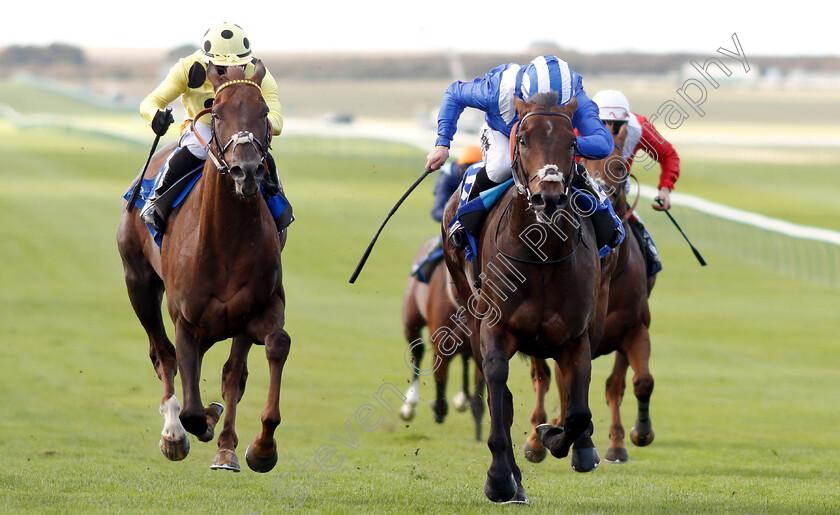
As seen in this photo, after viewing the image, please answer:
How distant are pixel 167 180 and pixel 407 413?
18.0 ft

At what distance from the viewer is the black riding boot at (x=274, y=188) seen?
776cm

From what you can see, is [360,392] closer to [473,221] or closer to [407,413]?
[407,413]

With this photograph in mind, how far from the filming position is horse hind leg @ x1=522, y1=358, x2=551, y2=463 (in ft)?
29.3

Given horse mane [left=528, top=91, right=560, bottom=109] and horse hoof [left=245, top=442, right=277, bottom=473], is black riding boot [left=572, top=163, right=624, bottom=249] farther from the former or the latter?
horse hoof [left=245, top=442, right=277, bottom=473]

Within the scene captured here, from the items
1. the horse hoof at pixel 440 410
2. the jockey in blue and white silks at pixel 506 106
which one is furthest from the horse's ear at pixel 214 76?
the horse hoof at pixel 440 410

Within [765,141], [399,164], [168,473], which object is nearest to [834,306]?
[168,473]

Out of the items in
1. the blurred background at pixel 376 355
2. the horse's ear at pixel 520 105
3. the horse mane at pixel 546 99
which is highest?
the horse mane at pixel 546 99

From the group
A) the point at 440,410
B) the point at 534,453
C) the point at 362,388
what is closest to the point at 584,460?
the point at 534,453

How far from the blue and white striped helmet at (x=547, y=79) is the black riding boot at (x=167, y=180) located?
2.30m

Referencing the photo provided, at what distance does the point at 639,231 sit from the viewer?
9.95 m

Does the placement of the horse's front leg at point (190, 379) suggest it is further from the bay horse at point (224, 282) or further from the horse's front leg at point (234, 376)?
the horse's front leg at point (234, 376)

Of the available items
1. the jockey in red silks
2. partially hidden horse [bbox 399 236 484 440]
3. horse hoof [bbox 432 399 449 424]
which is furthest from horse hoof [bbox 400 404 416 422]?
the jockey in red silks

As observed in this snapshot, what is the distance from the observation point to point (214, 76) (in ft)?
24.7

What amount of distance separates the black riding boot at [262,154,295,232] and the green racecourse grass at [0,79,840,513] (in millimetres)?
1662
